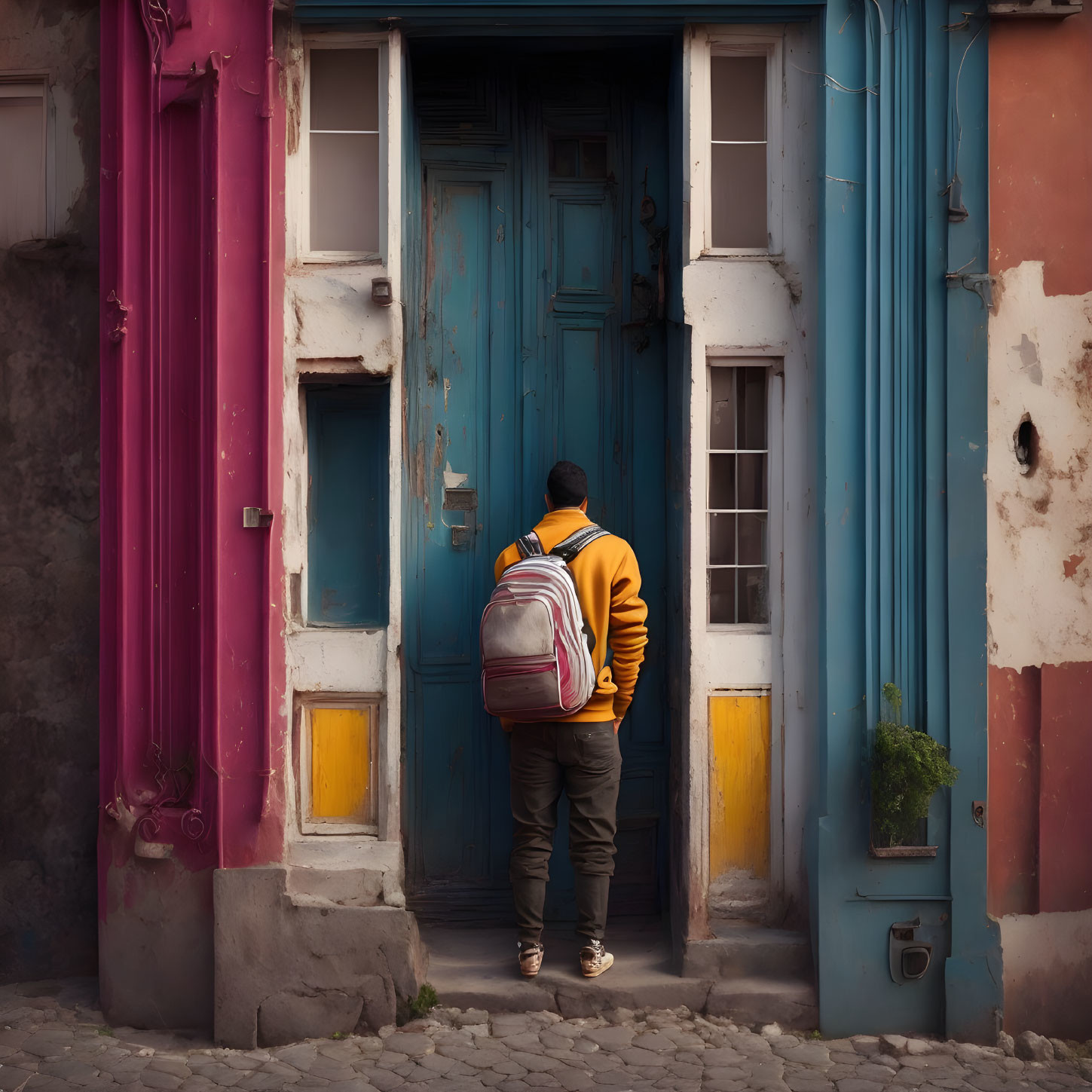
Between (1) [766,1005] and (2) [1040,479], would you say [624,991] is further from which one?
(2) [1040,479]

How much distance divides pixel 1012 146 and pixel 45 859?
5061 millimetres

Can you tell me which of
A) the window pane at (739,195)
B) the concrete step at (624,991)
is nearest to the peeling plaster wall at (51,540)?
the concrete step at (624,991)

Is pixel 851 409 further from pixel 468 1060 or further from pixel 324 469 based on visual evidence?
pixel 468 1060

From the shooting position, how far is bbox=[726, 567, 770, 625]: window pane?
15.4 ft

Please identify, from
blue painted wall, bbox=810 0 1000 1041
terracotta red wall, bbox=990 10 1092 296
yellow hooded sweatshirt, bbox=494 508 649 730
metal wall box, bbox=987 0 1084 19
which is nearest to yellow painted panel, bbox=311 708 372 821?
yellow hooded sweatshirt, bbox=494 508 649 730

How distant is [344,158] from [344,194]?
6.1 inches

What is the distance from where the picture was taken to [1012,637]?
4457 mm

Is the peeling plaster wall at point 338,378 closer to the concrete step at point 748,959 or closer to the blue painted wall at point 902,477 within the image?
the concrete step at point 748,959

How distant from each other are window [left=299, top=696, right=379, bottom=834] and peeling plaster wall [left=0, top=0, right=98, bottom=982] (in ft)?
3.22

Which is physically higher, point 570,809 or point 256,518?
point 256,518

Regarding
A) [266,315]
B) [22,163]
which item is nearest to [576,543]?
[266,315]

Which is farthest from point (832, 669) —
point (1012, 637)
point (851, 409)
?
point (851, 409)

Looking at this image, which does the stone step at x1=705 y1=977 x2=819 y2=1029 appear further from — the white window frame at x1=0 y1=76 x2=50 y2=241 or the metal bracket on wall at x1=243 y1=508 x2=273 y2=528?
the white window frame at x1=0 y1=76 x2=50 y2=241

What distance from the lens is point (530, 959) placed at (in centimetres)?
448
